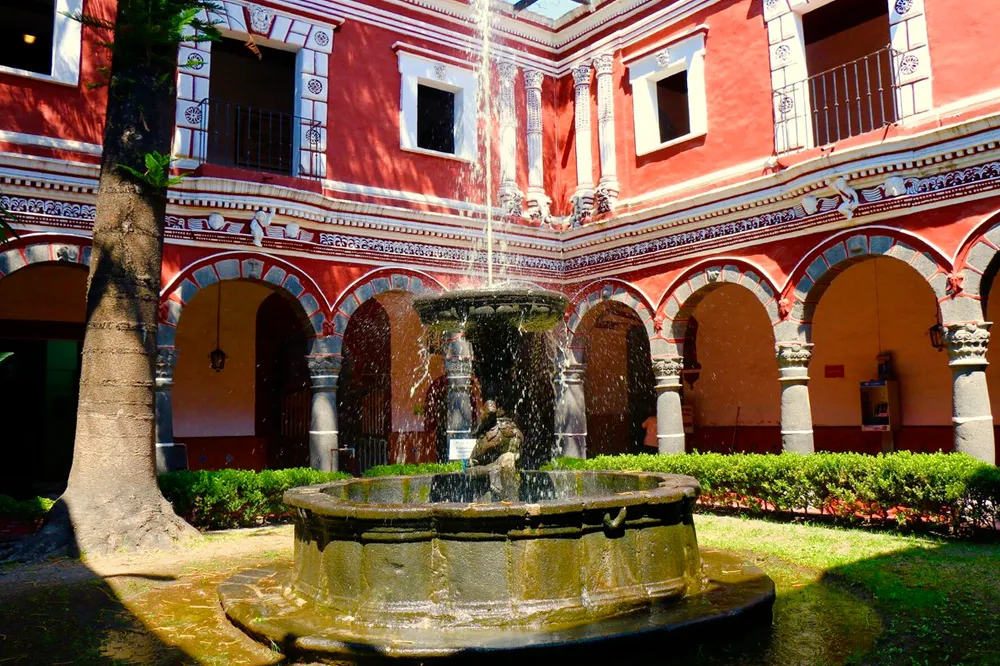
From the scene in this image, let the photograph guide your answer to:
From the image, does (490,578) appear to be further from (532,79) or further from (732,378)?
(732,378)

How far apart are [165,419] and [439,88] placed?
6.35m

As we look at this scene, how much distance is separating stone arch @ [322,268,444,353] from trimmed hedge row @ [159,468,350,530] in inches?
84.6

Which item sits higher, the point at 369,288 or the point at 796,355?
the point at 369,288

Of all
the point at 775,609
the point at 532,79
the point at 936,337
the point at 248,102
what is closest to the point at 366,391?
the point at 248,102

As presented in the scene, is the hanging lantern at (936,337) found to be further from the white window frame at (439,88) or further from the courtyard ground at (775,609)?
the white window frame at (439,88)

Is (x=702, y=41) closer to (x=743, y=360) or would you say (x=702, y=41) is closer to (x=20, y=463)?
(x=743, y=360)

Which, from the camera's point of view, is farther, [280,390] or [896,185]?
[280,390]

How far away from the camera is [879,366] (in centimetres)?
1141

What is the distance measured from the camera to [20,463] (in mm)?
11289

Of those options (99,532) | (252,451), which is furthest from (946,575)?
(252,451)

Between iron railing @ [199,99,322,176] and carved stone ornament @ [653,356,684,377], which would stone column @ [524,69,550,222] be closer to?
carved stone ornament @ [653,356,684,377]

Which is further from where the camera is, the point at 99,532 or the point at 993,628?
the point at 99,532

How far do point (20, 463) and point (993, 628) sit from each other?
39.2 feet

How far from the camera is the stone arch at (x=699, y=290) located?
1001 centimetres
